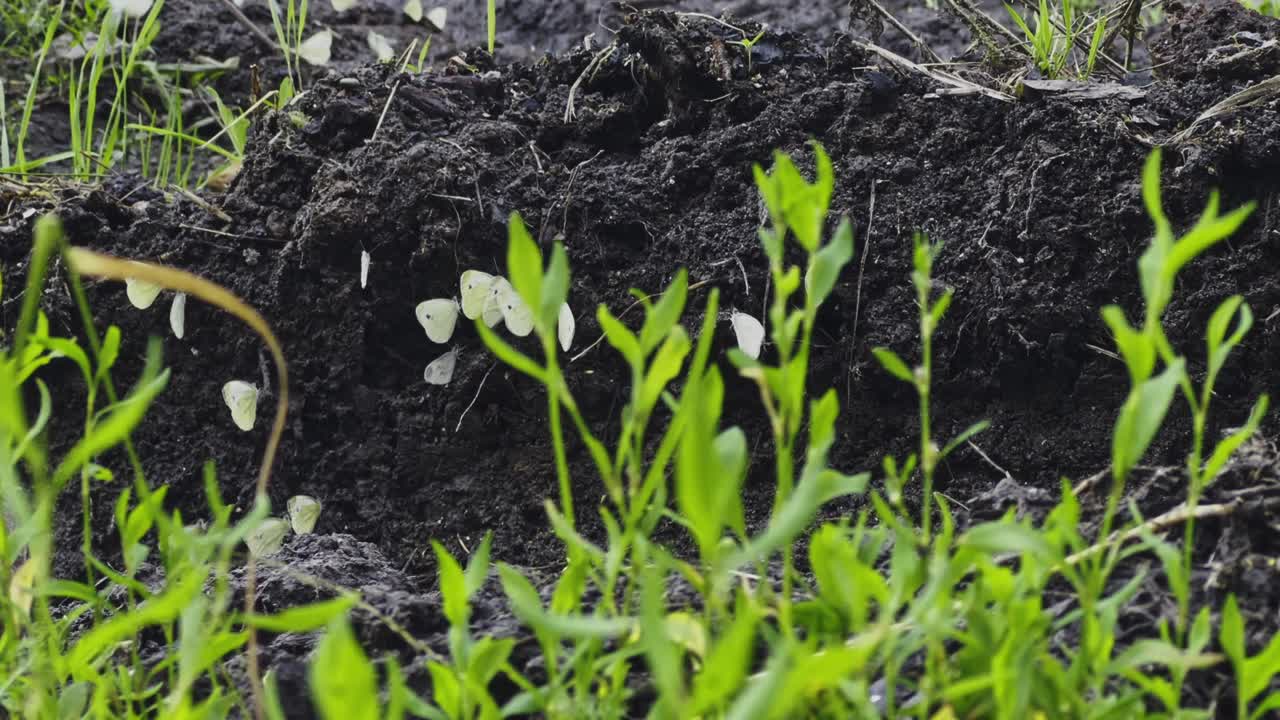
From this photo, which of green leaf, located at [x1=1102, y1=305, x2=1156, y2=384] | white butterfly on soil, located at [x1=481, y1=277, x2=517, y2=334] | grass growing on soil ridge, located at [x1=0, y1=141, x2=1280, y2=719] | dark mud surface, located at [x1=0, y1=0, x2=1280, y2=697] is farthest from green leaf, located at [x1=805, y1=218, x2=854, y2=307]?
white butterfly on soil, located at [x1=481, y1=277, x2=517, y2=334]

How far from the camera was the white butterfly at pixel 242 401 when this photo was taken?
5.37ft

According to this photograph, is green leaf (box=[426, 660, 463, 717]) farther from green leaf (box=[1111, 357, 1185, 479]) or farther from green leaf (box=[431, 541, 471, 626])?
green leaf (box=[1111, 357, 1185, 479])

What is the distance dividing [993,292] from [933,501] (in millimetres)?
278

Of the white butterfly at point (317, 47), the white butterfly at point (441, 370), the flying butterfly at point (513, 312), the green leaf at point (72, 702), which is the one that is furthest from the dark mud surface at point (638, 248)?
the white butterfly at point (317, 47)

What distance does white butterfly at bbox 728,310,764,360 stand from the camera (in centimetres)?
144

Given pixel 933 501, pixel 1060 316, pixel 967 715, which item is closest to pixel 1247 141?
pixel 1060 316

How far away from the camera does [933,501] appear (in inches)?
55.0

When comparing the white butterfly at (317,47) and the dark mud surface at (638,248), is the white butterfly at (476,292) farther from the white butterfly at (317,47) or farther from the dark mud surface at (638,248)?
the white butterfly at (317,47)

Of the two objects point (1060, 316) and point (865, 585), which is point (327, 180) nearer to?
point (1060, 316)

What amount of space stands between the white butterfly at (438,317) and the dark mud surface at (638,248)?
0.20 feet

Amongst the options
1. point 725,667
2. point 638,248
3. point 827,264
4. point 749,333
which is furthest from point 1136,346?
point 638,248

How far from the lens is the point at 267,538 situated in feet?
4.81

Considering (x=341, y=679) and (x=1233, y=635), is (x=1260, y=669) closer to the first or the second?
(x=1233, y=635)

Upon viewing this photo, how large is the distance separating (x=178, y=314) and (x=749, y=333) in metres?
0.84
